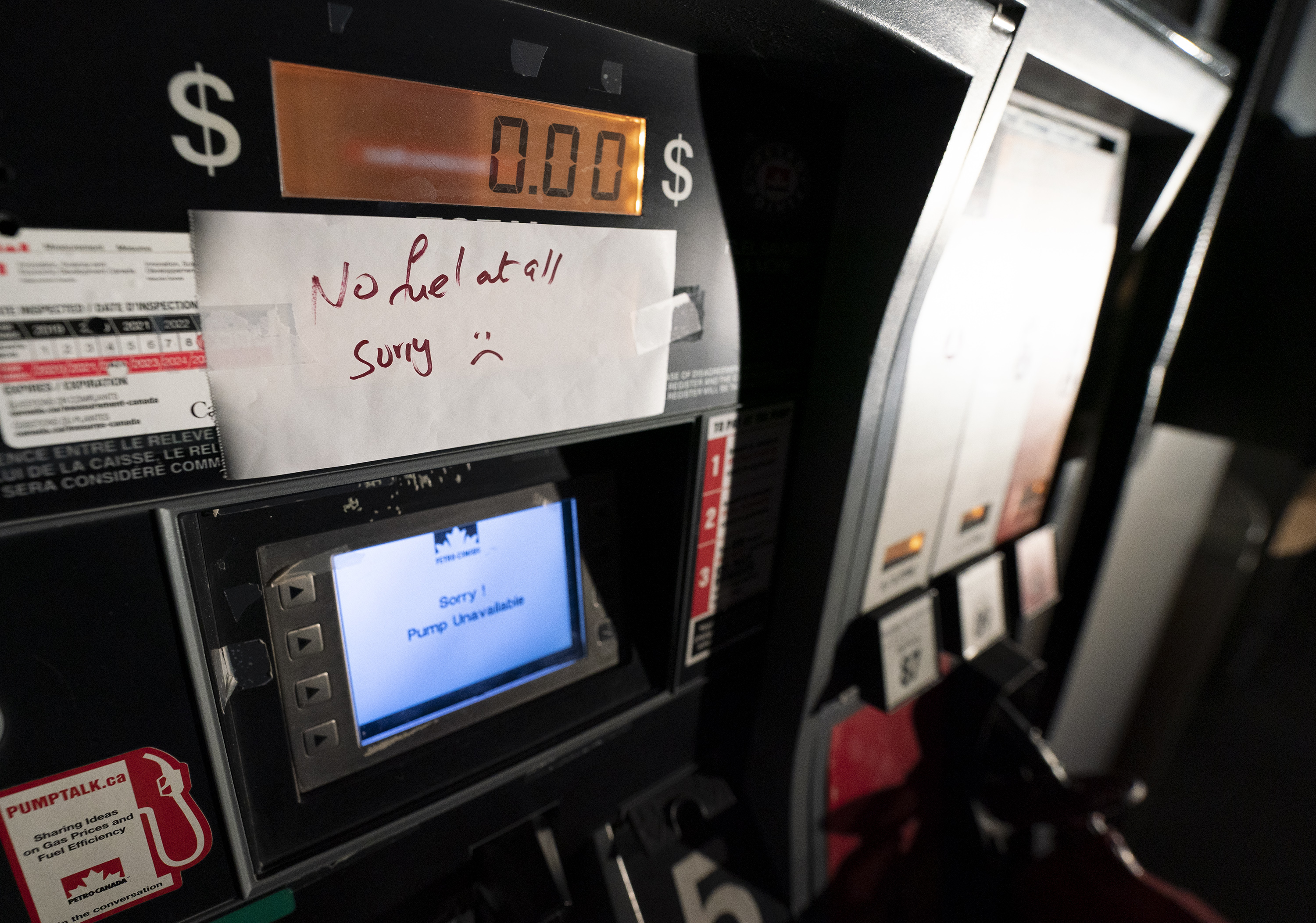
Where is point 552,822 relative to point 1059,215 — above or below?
below

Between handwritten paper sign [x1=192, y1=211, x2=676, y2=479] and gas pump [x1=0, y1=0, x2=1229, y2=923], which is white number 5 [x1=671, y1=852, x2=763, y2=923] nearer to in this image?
gas pump [x1=0, y1=0, x2=1229, y2=923]

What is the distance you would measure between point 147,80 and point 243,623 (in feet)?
1.42

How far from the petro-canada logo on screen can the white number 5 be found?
1.88 ft

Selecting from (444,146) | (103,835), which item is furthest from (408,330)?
(103,835)

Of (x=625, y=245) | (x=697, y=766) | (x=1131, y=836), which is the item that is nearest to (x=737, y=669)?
(x=697, y=766)

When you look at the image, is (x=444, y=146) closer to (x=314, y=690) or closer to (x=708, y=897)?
(x=314, y=690)

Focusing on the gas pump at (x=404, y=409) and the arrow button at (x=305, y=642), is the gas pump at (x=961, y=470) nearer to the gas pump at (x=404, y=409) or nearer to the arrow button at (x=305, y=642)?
the gas pump at (x=404, y=409)

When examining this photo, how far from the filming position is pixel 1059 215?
1040mm

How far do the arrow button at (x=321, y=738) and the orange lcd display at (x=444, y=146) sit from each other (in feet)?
1.69

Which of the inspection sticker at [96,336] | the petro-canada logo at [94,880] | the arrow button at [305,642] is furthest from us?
the arrow button at [305,642]

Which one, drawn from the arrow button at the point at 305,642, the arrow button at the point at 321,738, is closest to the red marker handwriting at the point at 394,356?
the arrow button at the point at 305,642

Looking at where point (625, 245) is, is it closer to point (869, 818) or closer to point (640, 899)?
point (640, 899)

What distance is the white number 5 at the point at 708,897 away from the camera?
37.3 inches

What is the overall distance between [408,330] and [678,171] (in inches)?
12.6
